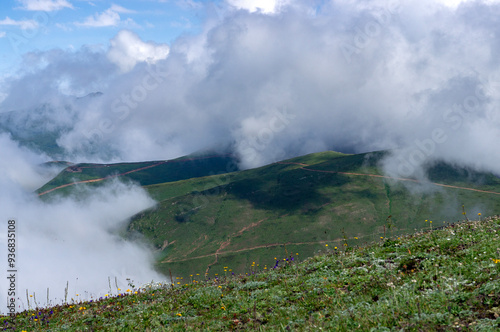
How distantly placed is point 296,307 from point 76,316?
10.7 metres

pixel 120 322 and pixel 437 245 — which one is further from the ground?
pixel 437 245

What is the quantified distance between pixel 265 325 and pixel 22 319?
13.4 metres

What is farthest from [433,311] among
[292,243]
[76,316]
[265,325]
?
[292,243]

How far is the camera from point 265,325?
11289mm

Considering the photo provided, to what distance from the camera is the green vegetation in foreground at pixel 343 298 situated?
9336 mm

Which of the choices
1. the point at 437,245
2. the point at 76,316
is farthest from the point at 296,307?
the point at 76,316

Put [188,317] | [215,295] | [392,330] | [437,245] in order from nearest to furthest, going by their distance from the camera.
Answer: [392,330]
[188,317]
[437,245]
[215,295]

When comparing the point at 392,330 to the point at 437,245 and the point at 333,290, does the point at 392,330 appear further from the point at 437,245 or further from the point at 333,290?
the point at 437,245

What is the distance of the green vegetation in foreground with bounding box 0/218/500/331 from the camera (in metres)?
9.34

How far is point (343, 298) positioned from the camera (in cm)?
1212

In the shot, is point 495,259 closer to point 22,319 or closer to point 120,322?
point 120,322

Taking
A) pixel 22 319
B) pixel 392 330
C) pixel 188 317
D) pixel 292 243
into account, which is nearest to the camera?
pixel 392 330

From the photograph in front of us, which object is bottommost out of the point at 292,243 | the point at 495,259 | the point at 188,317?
the point at 292,243

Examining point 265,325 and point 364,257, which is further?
point 364,257
